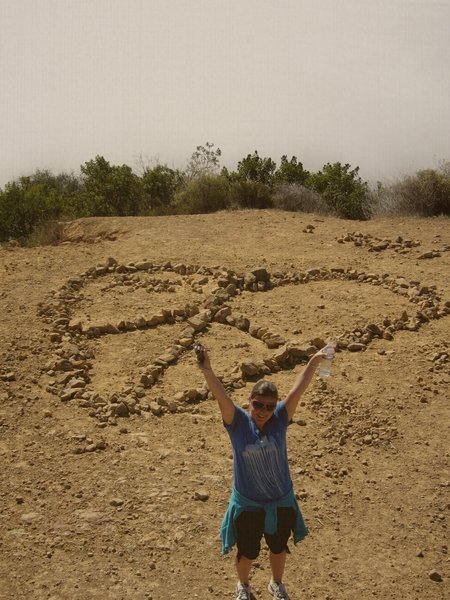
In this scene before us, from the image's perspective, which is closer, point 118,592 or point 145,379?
point 118,592

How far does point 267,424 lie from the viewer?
3.90m

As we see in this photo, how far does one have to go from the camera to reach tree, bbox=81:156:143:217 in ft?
61.4

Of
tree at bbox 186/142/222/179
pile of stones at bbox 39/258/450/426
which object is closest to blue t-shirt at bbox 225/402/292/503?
pile of stones at bbox 39/258/450/426

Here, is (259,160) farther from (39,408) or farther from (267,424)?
(267,424)

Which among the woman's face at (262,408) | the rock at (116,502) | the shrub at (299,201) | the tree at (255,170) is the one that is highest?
the tree at (255,170)

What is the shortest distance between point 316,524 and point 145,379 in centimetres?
290

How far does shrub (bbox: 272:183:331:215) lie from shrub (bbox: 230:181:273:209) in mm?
220

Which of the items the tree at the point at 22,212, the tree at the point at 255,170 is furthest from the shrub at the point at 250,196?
the tree at the point at 22,212

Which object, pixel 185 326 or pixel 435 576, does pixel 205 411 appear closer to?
pixel 185 326

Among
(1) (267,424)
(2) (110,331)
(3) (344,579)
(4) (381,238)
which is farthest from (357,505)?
(4) (381,238)

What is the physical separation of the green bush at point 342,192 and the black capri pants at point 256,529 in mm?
13317

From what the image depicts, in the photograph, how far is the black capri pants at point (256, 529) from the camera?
393 cm

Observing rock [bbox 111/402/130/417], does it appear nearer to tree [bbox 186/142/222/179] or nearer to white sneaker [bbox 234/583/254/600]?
white sneaker [bbox 234/583/254/600]

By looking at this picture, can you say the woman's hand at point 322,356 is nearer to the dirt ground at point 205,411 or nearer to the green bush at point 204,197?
the dirt ground at point 205,411
